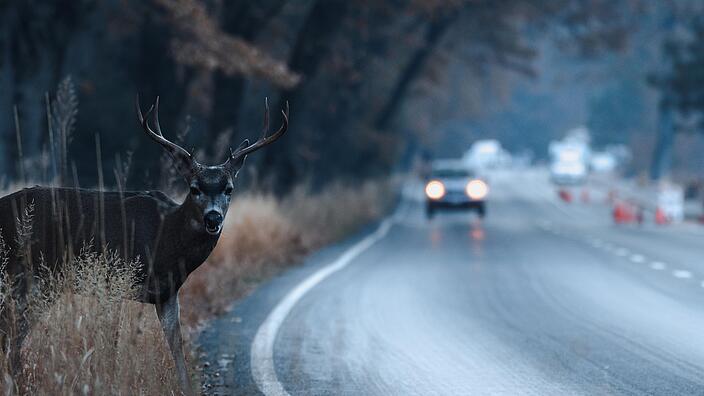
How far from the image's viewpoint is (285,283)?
1867 cm

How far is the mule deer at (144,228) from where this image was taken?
9.42 meters

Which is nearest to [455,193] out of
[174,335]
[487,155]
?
[174,335]

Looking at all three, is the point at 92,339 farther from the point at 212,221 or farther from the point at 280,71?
the point at 280,71

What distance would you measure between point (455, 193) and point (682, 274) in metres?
22.1

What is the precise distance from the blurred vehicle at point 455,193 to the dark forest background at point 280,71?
13.1 feet

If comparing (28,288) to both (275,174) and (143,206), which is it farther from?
(275,174)

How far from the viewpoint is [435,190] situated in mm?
42312

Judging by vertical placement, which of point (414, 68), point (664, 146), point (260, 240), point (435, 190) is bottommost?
point (260, 240)

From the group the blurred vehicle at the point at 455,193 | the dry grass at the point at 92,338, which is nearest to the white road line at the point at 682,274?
the dry grass at the point at 92,338

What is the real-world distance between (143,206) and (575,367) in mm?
3650

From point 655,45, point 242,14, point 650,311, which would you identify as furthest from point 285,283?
point 655,45

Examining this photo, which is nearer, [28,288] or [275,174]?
[28,288]

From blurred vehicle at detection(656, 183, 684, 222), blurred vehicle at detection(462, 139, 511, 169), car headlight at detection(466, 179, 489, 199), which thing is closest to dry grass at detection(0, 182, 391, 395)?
car headlight at detection(466, 179, 489, 199)

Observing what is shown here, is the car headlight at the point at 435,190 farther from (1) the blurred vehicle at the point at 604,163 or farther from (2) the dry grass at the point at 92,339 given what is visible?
(1) the blurred vehicle at the point at 604,163
